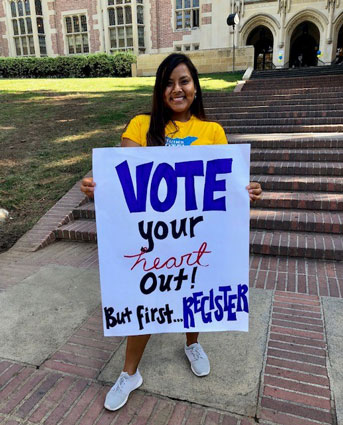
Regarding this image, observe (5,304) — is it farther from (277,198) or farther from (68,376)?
(277,198)

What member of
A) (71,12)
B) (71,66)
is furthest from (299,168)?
(71,12)

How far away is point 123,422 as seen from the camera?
1893 millimetres

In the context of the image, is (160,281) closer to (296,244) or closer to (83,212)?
(296,244)

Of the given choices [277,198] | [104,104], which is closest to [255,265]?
[277,198]

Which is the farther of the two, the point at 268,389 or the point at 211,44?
the point at 211,44

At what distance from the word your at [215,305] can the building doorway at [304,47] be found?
29435mm

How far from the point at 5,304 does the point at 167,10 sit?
26.7 metres

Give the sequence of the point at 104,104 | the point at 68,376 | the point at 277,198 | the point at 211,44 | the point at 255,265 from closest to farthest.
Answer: the point at 68,376 → the point at 255,265 → the point at 277,198 → the point at 104,104 → the point at 211,44

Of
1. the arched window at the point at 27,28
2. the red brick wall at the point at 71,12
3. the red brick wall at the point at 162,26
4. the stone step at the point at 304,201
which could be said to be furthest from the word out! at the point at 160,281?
the arched window at the point at 27,28

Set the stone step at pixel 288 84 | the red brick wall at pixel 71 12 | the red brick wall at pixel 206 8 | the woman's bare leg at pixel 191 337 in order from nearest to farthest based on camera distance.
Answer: the woman's bare leg at pixel 191 337
the stone step at pixel 288 84
the red brick wall at pixel 206 8
the red brick wall at pixel 71 12

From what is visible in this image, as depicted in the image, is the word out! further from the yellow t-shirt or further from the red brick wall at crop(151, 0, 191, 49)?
the red brick wall at crop(151, 0, 191, 49)

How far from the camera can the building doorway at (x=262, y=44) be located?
2709cm

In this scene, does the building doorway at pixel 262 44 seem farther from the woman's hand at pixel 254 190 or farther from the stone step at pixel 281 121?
the woman's hand at pixel 254 190

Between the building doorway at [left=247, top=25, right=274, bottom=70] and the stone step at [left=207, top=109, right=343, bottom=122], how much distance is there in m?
20.9
